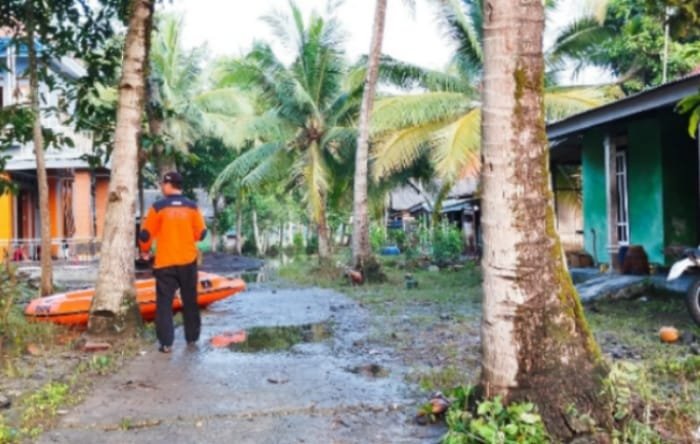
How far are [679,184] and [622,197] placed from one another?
1.80 meters

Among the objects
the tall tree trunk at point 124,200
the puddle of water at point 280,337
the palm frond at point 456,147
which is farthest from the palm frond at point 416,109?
the tall tree trunk at point 124,200

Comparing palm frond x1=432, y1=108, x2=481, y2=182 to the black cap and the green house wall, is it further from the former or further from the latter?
the black cap

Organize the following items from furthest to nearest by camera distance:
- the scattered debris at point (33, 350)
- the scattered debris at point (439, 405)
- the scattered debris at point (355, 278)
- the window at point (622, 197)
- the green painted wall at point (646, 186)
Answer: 1. the scattered debris at point (355, 278)
2. the window at point (622, 197)
3. the green painted wall at point (646, 186)
4. the scattered debris at point (33, 350)
5. the scattered debris at point (439, 405)

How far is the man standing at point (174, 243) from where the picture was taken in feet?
23.8

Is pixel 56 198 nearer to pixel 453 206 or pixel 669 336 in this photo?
pixel 453 206

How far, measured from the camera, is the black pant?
277 inches

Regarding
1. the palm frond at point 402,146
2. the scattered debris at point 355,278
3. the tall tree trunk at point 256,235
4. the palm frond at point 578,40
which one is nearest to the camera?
the scattered debris at point 355,278

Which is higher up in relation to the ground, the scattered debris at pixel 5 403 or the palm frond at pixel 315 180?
the palm frond at pixel 315 180

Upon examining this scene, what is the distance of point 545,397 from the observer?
3.84 meters

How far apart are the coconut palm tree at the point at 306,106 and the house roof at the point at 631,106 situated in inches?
352

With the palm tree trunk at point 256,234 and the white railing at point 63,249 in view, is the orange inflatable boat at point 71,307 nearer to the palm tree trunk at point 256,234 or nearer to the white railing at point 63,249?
the white railing at point 63,249

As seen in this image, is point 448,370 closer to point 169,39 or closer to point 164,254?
point 164,254

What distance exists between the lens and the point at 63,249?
24.1 m

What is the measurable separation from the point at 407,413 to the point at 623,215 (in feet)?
35.1
